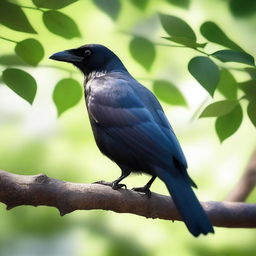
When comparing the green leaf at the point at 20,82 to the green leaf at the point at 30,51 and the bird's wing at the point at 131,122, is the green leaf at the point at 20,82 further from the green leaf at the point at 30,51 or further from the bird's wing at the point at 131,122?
the bird's wing at the point at 131,122

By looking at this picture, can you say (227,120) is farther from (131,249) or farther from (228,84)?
(131,249)

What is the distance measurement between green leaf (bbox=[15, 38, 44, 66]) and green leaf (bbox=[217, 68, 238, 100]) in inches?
21.9

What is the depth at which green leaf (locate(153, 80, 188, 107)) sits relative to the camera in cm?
170

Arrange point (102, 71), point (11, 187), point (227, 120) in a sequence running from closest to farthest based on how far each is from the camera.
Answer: point (11, 187) < point (227, 120) < point (102, 71)

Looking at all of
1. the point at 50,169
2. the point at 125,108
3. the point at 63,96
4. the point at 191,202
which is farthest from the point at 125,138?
the point at 50,169

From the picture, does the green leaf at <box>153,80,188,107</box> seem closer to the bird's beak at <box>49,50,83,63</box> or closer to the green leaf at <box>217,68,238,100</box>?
the green leaf at <box>217,68,238,100</box>

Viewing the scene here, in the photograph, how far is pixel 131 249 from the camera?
2.21m

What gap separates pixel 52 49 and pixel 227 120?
941 millimetres

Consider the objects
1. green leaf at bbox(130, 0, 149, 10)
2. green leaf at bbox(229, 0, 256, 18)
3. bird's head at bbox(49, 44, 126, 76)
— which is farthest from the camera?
green leaf at bbox(130, 0, 149, 10)

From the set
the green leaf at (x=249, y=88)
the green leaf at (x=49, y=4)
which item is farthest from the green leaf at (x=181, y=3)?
the green leaf at (x=49, y=4)

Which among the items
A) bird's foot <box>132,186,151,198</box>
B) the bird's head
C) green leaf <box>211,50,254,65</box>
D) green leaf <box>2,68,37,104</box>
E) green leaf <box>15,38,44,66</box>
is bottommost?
bird's foot <box>132,186,151,198</box>

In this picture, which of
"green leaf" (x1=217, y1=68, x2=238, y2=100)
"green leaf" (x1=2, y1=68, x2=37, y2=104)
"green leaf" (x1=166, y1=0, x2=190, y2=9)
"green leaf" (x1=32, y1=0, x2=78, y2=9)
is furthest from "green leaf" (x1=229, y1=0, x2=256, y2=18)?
"green leaf" (x1=2, y1=68, x2=37, y2=104)

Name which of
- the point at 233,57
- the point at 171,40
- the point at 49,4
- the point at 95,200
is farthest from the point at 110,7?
the point at 95,200

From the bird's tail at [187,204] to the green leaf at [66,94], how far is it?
1.13 ft
